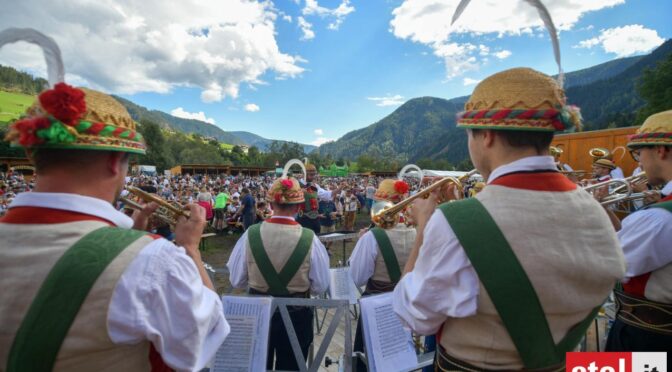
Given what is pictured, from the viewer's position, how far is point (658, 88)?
21.6 m

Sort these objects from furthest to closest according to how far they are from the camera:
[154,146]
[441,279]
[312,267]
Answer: [154,146]
[312,267]
[441,279]

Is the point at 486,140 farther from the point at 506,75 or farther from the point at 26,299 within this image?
the point at 26,299

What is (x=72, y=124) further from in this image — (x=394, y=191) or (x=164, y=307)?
(x=394, y=191)

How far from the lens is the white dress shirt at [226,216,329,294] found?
3420 mm

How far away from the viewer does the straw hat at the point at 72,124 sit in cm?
122

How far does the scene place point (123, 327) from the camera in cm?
118

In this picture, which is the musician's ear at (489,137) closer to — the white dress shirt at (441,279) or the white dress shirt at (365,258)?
the white dress shirt at (441,279)

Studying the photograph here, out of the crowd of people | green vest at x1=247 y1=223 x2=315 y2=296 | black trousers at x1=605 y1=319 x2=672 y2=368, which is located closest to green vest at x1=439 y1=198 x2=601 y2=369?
the crowd of people

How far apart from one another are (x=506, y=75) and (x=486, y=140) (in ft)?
1.05

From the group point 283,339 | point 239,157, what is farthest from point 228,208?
point 239,157

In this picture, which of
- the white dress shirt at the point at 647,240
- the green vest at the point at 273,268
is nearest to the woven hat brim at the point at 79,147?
the green vest at the point at 273,268

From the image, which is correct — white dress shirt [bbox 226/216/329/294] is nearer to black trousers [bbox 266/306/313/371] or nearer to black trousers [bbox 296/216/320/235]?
black trousers [bbox 266/306/313/371]

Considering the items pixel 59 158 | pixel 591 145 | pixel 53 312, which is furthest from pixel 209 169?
pixel 53 312

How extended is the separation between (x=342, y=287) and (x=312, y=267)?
1378 mm
